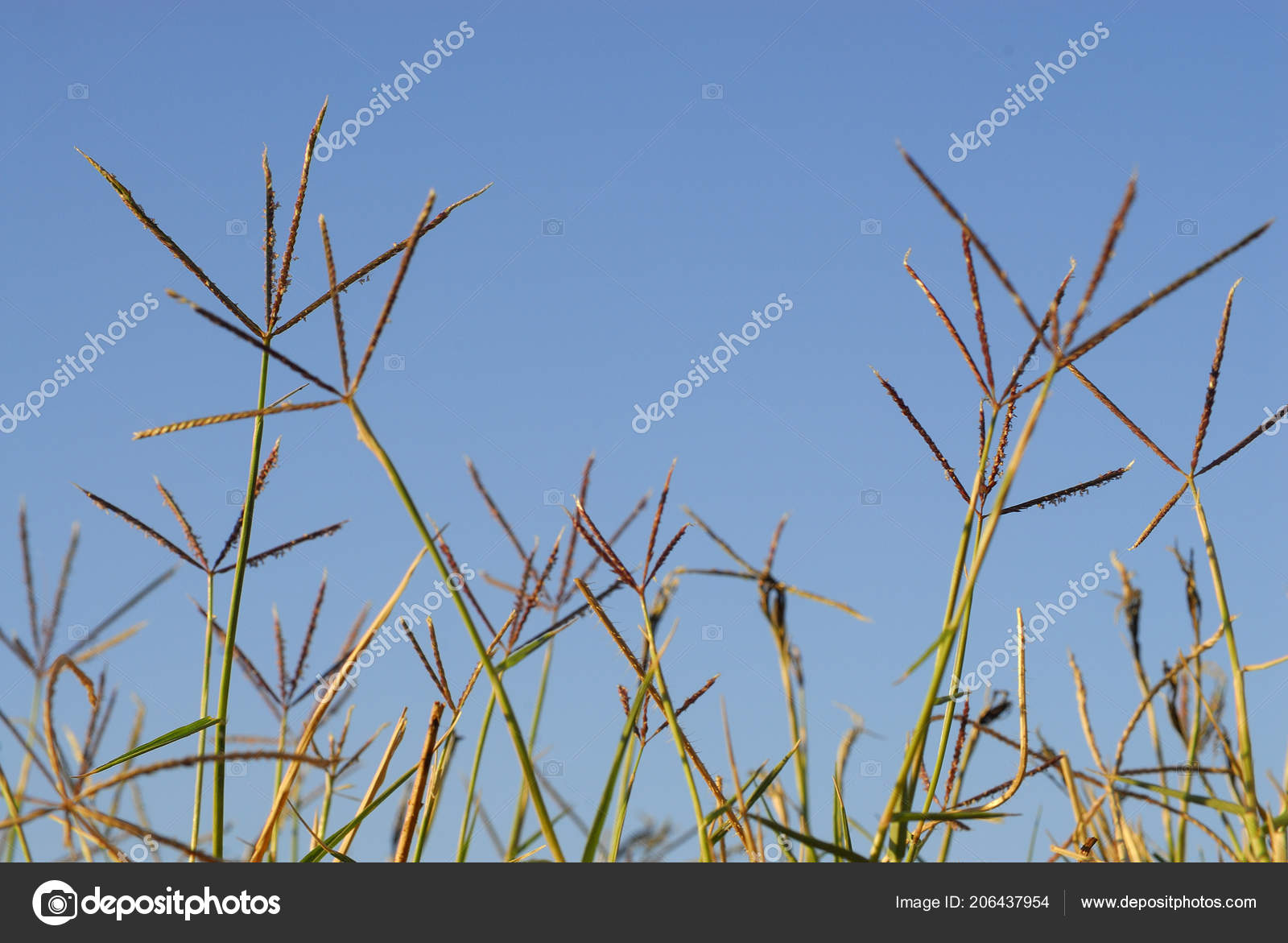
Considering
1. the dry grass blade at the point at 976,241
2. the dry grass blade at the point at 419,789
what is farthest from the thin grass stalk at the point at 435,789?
the dry grass blade at the point at 976,241

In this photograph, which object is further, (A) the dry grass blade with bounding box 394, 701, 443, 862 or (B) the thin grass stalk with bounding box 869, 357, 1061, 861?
(A) the dry grass blade with bounding box 394, 701, 443, 862

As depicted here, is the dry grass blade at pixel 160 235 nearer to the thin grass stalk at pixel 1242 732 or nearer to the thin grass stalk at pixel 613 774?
the thin grass stalk at pixel 613 774

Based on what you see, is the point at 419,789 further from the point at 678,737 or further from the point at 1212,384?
the point at 1212,384

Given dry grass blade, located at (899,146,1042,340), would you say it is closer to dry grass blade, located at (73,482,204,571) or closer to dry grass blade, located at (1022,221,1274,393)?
dry grass blade, located at (1022,221,1274,393)
